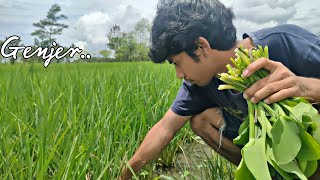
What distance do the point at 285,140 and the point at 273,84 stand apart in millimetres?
152

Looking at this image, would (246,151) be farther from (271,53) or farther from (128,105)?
(128,105)

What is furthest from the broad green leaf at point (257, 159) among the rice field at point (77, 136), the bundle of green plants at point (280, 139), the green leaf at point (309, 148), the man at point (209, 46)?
the rice field at point (77, 136)

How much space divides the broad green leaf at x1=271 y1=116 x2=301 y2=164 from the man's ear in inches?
18.4

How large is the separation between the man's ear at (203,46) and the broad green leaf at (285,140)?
18.4 inches

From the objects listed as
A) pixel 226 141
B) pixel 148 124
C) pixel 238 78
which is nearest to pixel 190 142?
pixel 148 124

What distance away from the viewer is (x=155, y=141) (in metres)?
1.55

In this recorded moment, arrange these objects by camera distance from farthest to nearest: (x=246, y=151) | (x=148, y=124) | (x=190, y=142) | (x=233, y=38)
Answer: (x=190, y=142), (x=148, y=124), (x=233, y=38), (x=246, y=151)

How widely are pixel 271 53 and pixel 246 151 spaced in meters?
0.55

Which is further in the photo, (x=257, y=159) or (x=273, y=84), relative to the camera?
(x=273, y=84)

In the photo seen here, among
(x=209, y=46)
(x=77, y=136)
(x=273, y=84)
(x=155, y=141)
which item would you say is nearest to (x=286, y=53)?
(x=209, y=46)

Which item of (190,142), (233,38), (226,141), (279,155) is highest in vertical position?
(233,38)

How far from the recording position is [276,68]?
0.99 metres

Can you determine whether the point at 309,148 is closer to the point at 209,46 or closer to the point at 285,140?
the point at 285,140

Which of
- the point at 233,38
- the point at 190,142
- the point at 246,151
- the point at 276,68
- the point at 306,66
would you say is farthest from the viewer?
the point at 190,142
